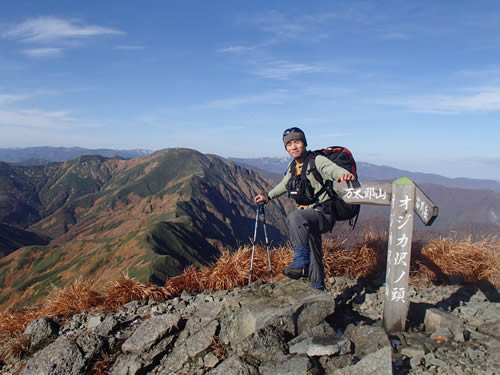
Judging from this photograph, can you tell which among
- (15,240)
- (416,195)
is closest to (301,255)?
(416,195)

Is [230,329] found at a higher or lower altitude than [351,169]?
lower

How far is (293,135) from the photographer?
266 inches

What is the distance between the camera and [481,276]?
8.34 meters

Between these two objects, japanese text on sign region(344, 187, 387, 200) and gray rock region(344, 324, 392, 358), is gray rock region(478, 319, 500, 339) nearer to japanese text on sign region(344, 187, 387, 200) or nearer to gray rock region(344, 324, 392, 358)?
gray rock region(344, 324, 392, 358)

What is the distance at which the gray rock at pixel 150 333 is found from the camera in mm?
5711

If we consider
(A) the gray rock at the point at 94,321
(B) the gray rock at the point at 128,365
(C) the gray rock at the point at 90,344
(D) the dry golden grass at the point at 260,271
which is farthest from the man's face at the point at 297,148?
(A) the gray rock at the point at 94,321

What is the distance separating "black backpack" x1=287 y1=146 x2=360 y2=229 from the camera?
6469 millimetres

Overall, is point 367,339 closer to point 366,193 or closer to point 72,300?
point 366,193

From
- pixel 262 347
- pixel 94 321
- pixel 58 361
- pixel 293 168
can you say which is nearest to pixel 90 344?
pixel 58 361

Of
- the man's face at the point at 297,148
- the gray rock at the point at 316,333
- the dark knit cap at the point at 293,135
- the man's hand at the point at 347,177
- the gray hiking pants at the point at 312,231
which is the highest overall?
the dark knit cap at the point at 293,135

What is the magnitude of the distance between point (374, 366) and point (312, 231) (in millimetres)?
2661

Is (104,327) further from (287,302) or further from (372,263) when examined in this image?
(372,263)

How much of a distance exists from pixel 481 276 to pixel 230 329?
254 inches

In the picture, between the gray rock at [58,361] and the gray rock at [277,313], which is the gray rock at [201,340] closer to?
the gray rock at [277,313]
